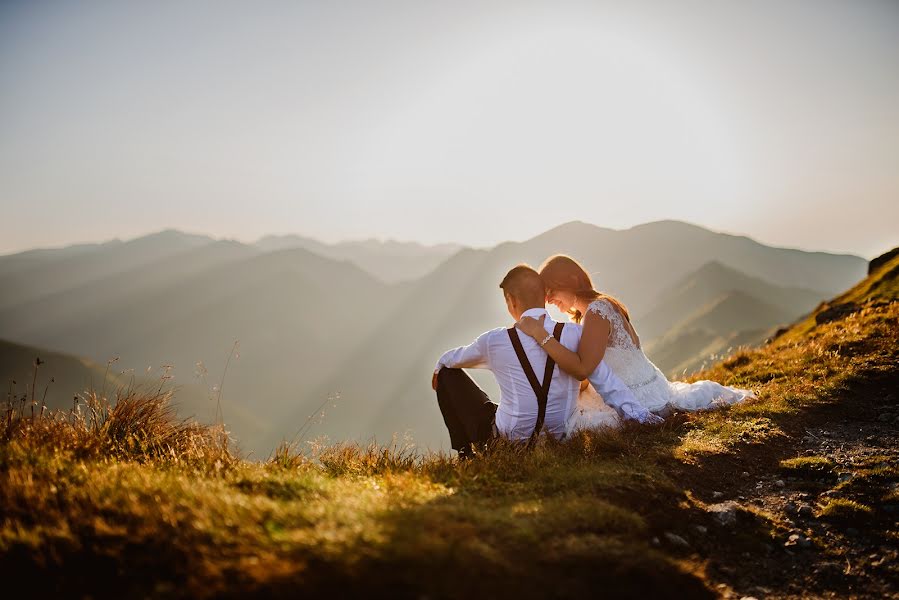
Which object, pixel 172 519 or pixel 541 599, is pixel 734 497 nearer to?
pixel 541 599

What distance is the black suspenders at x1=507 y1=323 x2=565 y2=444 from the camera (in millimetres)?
6113

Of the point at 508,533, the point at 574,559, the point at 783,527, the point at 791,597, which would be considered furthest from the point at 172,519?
the point at 783,527

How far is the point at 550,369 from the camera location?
20.4 feet

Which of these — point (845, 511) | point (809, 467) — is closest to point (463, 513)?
point (845, 511)

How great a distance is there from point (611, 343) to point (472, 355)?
2.54 meters

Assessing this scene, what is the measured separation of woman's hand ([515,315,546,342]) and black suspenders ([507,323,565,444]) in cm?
10

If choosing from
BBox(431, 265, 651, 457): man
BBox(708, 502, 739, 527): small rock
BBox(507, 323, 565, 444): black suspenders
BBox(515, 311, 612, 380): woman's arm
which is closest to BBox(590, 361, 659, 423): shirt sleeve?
BBox(431, 265, 651, 457): man

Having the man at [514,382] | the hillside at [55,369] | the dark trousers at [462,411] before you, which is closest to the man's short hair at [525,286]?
the man at [514,382]

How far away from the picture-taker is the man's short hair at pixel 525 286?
6.42m

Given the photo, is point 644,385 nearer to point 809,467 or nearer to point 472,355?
point 809,467

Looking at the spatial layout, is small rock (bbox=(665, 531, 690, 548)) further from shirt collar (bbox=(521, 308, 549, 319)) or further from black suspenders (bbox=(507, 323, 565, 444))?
shirt collar (bbox=(521, 308, 549, 319))

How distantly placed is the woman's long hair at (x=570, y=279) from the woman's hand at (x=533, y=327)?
1.48 m

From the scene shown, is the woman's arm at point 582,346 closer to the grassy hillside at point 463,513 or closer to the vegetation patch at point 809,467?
the grassy hillside at point 463,513

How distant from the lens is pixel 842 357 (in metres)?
9.80
